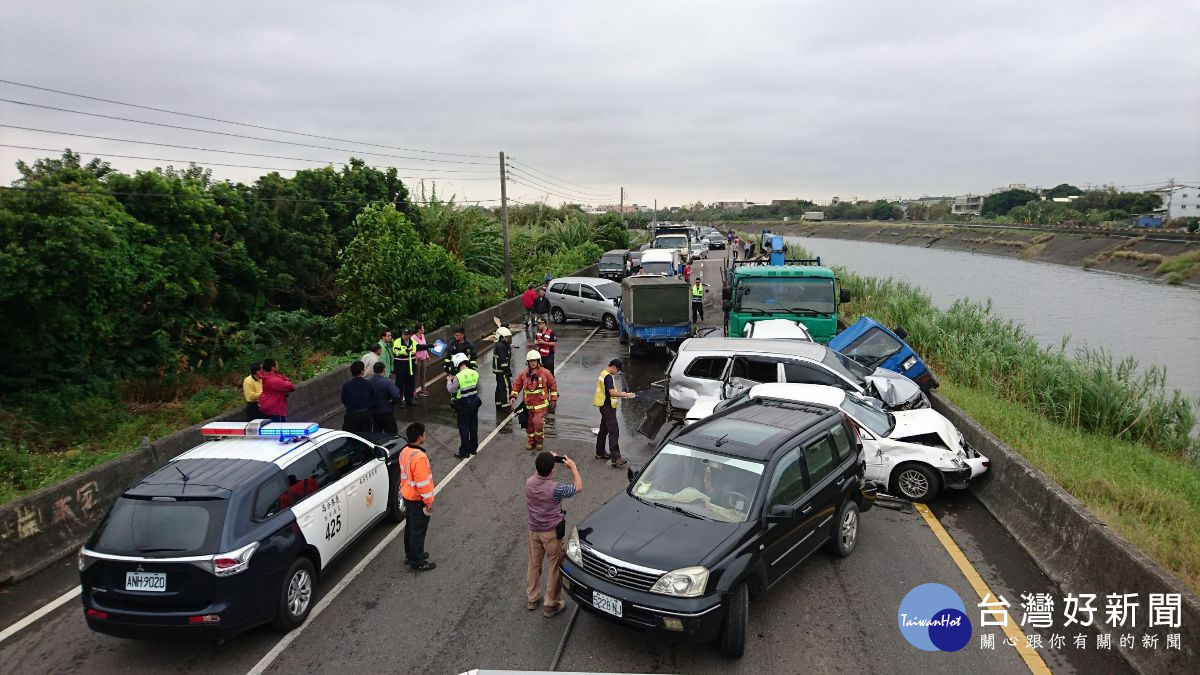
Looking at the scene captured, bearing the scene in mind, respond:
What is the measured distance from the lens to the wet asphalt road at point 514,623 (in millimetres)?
5625

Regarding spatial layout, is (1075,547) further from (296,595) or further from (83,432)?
(83,432)

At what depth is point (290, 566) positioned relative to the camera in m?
6.02

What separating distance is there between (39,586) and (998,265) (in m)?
75.5

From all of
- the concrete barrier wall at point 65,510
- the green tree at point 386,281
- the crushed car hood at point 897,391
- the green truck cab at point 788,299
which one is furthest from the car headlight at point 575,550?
the green tree at point 386,281

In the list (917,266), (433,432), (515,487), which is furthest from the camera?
(917,266)

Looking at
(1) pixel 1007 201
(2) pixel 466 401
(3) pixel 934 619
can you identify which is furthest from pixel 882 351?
(1) pixel 1007 201

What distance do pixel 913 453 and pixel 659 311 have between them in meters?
10.2

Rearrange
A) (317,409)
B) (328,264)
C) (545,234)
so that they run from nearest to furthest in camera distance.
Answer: (317,409) → (328,264) → (545,234)

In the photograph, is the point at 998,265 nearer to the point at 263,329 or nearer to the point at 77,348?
the point at 263,329

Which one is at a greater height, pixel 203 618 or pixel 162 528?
pixel 162 528

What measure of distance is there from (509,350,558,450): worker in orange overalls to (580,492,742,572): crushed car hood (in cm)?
455

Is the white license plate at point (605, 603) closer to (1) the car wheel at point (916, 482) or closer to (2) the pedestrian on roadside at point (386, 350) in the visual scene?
(1) the car wheel at point (916, 482)

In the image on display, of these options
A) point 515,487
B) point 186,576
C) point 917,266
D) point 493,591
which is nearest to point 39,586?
point 186,576

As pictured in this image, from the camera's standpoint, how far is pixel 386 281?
1808 centimetres
